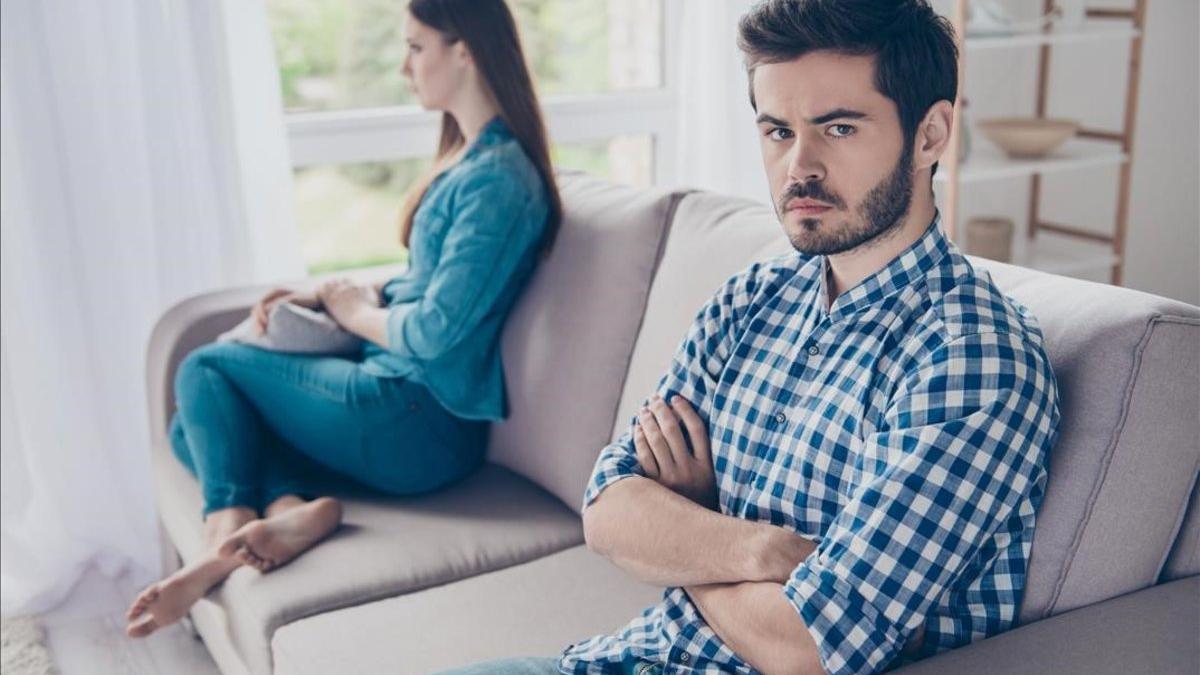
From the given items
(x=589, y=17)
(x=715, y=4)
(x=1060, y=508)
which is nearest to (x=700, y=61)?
(x=715, y=4)

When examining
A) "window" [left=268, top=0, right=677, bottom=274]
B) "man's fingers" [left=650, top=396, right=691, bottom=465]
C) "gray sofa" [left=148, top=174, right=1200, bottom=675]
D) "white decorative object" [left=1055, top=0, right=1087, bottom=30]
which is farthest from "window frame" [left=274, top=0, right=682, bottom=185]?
"man's fingers" [left=650, top=396, right=691, bottom=465]

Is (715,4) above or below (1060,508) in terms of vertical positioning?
above

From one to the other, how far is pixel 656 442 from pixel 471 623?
0.41m

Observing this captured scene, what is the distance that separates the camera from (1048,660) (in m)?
1.13

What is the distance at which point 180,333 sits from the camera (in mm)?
2312

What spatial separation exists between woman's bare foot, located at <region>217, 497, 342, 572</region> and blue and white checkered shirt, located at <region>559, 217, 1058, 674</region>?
631mm

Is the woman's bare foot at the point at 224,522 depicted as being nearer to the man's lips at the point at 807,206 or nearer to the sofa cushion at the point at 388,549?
the sofa cushion at the point at 388,549

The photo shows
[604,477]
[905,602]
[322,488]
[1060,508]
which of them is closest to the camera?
[905,602]

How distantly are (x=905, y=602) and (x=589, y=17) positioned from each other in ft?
8.48

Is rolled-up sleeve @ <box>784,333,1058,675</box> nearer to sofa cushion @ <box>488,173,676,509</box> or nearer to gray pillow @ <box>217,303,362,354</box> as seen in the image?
sofa cushion @ <box>488,173,676,509</box>

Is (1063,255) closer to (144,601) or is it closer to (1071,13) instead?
(1071,13)

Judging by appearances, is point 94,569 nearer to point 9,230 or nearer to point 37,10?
point 9,230

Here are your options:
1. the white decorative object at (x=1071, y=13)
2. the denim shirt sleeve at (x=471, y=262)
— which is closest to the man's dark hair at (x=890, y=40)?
the denim shirt sleeve at (x=471, y=262)

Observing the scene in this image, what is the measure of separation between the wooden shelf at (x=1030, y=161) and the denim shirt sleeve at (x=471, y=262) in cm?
163
